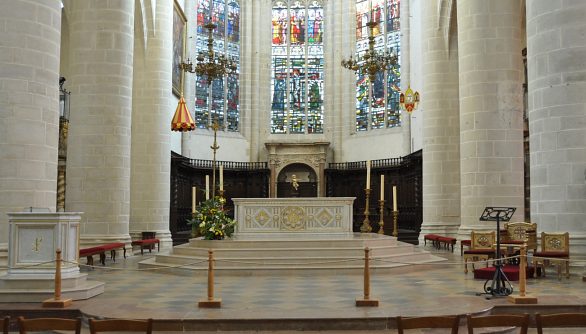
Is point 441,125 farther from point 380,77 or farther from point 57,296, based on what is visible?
point 57,296

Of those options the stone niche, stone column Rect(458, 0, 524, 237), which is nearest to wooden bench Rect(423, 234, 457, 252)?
stone column Rect(458, 0, 524, 237)

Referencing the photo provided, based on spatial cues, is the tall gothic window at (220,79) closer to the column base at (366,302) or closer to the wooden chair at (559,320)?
the column base at (366,302)

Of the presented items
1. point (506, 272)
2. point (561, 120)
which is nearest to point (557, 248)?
point (506, 272)

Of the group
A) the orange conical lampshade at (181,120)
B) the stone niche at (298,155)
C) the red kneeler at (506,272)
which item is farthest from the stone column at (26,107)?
the stone niche at (298,155)

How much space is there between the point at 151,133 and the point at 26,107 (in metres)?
11.3

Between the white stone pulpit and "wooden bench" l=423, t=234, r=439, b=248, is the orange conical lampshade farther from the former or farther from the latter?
the white stone pulpit

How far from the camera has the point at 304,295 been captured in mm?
10383

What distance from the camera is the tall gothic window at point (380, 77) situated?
31469mm

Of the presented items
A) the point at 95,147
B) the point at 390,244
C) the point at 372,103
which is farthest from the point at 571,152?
the point at 372,103

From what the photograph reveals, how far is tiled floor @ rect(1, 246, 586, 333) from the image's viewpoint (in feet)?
28.1

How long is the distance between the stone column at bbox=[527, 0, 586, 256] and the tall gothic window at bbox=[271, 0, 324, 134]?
22.1 m

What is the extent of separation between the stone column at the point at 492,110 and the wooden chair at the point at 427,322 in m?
11.0

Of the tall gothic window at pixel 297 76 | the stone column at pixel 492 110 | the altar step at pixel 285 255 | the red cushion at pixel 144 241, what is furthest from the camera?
the tall gothic window at pixel 297 76

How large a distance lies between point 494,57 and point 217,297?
10.0 m
